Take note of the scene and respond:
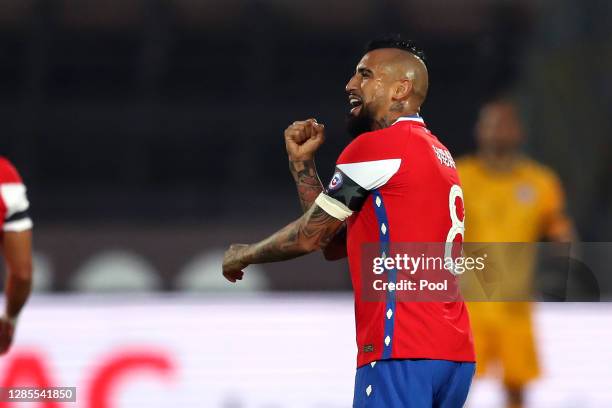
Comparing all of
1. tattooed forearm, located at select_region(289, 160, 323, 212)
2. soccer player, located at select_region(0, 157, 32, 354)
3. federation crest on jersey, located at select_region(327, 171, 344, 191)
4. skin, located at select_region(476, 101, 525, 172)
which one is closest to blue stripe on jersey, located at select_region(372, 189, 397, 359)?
federation crest on jersey, located at select_region(327, 171, 344, 191)

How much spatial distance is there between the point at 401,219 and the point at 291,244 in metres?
0.35

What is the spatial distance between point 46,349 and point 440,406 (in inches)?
154

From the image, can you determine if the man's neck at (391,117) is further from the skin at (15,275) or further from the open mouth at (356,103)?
the skin at (15,275)

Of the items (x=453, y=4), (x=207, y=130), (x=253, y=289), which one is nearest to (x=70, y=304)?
(x=253, y=289)

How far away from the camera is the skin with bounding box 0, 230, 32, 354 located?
4445 millimetres

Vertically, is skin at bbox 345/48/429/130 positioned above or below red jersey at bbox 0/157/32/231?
above

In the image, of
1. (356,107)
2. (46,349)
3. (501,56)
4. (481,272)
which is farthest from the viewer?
(501,56)

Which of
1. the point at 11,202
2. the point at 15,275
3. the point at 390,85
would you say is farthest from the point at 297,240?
the point at 15,275

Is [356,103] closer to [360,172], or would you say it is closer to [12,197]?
[360,172]

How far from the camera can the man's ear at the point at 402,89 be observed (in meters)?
3.05

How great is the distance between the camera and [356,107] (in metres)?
3.12

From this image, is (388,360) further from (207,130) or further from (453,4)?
(453,4)

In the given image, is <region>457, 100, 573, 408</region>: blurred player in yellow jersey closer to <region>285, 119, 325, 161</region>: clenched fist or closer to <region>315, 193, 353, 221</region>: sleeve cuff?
<region>285, 119, 325, 161</region>: clenched fist

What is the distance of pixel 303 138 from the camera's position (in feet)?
10.5
